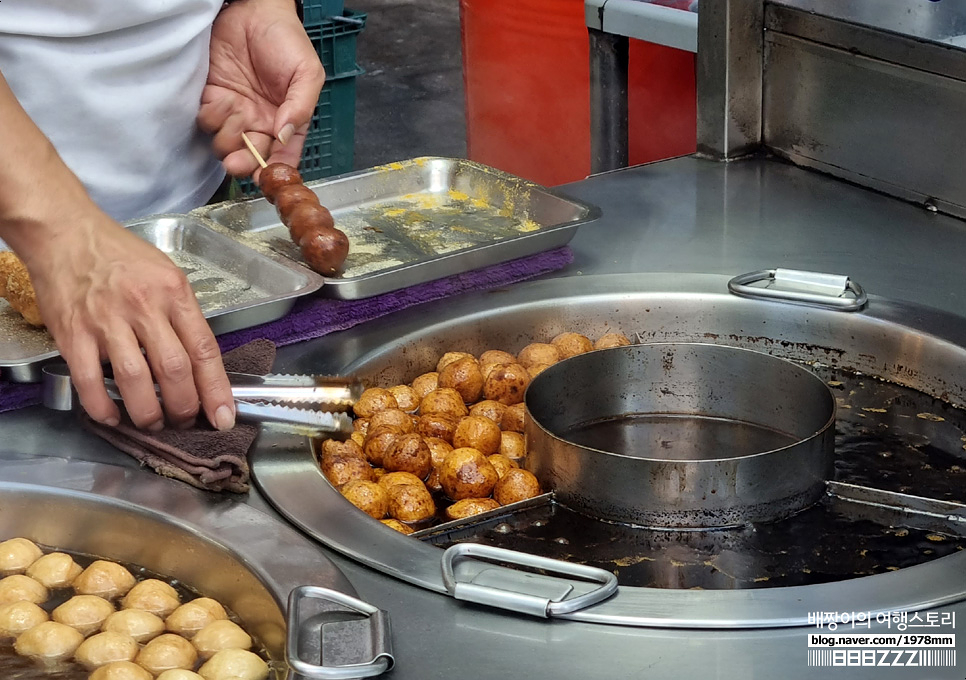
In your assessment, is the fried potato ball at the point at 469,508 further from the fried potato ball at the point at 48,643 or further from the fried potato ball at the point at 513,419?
the fried potato ball at the point at 48,643

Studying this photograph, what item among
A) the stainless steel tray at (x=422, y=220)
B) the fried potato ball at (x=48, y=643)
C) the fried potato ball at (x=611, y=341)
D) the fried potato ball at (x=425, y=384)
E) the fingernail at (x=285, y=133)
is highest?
the fingernail at (x=285, y=133)

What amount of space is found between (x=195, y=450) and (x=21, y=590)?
0.85ft

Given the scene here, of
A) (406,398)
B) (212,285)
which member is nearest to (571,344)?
(406,398)

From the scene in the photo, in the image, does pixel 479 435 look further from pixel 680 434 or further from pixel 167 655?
pixel 167 655

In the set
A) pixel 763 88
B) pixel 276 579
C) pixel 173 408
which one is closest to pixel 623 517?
pixel 276 579

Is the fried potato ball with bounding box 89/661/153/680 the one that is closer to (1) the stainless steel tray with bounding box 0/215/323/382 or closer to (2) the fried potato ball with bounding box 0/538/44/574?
(2) the fried potato ball with bounding box 0/538/44/574

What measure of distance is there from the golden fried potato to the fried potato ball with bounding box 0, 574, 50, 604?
1.97ft

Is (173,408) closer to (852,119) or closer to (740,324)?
(740,324)

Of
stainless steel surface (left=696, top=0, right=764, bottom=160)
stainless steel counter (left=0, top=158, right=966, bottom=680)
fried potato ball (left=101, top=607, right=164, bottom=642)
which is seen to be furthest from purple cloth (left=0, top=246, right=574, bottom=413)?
stainless steel surface (left=696, top=0, right=764, bottom=160)

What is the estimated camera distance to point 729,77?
7.84 ft

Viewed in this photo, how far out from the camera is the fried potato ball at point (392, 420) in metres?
1.66

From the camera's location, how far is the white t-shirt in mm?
1979

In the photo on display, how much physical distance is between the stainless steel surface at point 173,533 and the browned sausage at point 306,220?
0.61 meters

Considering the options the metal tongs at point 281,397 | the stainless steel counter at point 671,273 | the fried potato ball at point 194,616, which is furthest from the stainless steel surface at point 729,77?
the fried potato ball at point 194,616
